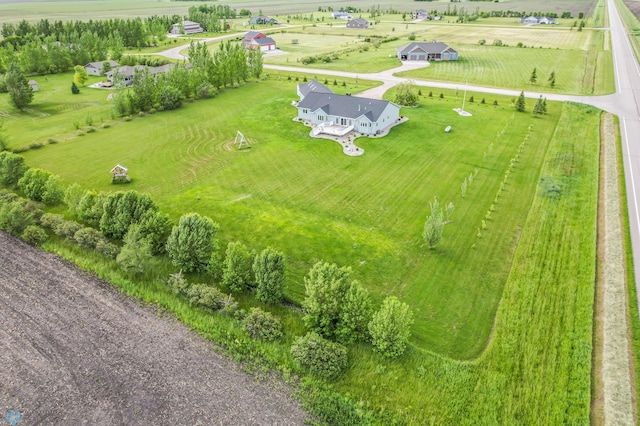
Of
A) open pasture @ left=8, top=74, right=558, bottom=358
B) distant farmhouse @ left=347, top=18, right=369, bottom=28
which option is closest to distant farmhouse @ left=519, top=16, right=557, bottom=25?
distant farmhouse @ left=347, top=18, right=369, bottom=28

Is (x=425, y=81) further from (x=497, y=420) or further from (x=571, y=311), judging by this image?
(x=497, y=420)

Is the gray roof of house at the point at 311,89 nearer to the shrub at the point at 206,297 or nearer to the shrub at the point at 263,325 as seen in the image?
the shrub at the point at 206,297

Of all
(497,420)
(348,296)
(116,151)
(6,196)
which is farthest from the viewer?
(116,151)

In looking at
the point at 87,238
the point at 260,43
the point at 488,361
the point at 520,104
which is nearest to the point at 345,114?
the point at 520,104

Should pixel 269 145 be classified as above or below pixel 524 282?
above

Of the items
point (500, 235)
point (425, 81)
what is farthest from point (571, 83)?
point (500, 235)

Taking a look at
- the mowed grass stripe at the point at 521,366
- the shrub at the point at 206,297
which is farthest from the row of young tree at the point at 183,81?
the mowed grass stripe at the point at 521,366

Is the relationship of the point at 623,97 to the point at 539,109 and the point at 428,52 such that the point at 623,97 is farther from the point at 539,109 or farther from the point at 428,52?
the point at 428,52
